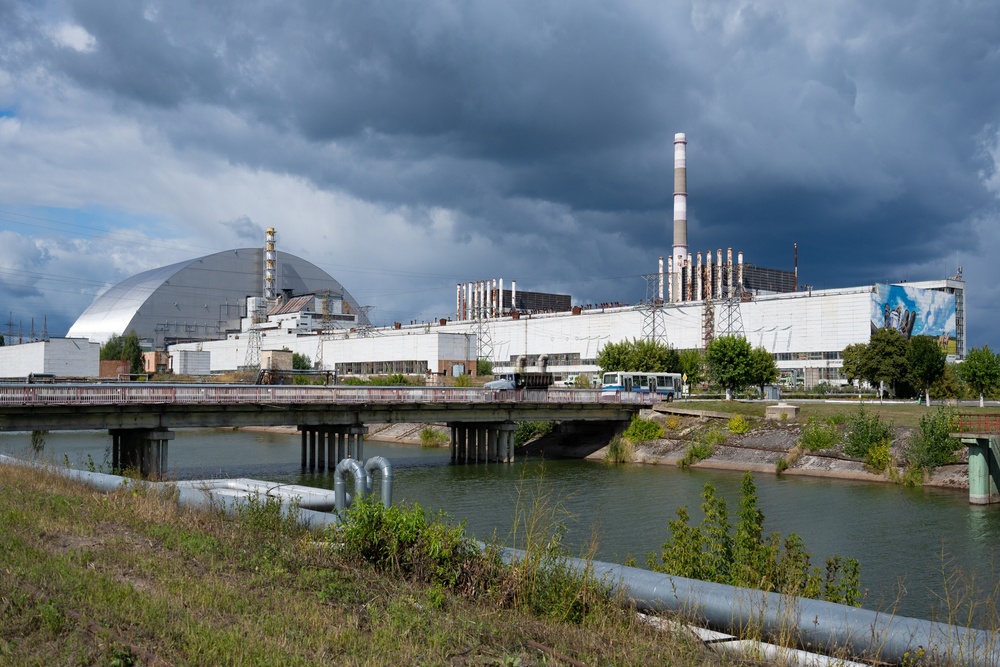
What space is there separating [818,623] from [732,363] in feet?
259

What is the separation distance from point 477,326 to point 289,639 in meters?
131

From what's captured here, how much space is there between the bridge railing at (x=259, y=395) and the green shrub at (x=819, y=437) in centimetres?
1489

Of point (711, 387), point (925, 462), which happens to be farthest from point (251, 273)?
point (925, 462)

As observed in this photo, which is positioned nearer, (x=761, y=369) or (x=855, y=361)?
(x=855, y=361)

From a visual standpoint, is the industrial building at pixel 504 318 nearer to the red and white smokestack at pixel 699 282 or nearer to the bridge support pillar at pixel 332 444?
the red and white smokestack at pixel 699 282

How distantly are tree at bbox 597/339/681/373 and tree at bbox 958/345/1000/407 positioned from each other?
94.3 ft

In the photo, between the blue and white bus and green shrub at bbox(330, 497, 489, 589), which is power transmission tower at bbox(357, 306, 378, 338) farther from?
green shrub at bbox(330, 497, 489, 589)

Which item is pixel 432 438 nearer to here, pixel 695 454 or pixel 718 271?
pixel 695 454

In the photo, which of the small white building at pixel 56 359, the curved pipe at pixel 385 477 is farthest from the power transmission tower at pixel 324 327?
the curved pipe at pixel 385 477

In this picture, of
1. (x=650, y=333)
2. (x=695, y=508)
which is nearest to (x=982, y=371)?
(x=650, y=333)

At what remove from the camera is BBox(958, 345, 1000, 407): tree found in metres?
76.6

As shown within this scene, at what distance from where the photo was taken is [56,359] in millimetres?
107250

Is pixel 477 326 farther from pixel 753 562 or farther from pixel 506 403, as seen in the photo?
pixel 753 562

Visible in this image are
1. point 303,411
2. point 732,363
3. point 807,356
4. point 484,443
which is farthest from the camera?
point 807,356
